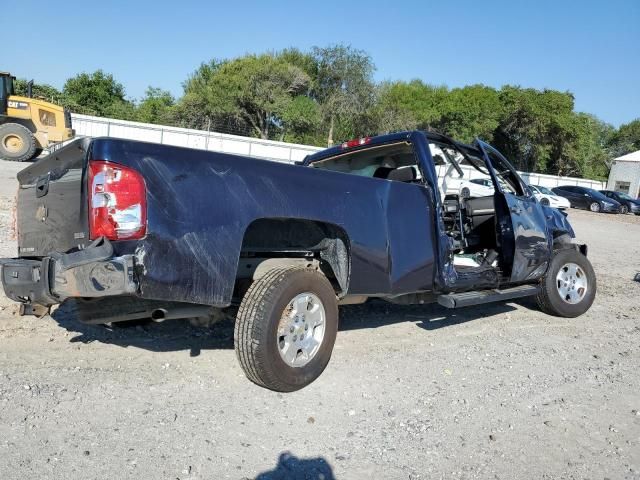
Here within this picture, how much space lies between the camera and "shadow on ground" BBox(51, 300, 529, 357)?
14.9 ft

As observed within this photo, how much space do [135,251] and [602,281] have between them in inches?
327

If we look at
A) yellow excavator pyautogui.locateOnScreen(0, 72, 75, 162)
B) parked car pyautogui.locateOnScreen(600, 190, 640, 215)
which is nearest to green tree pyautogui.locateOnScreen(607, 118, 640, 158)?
parked car pyautogui.locateOnScreen(600, 190, 640, 215)

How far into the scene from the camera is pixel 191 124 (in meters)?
44.0

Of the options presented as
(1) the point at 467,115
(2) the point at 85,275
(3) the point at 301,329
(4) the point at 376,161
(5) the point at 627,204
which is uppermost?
(1) the point at 467,115

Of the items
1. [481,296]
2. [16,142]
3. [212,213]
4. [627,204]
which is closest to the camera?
[212,213]

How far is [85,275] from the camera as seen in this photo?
293 centimetres

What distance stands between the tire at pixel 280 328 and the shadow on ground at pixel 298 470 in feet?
2.32

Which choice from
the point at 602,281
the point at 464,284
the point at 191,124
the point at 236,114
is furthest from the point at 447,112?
the point at 464,284

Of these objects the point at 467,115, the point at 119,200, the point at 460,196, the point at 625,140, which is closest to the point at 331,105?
the point at 467,115

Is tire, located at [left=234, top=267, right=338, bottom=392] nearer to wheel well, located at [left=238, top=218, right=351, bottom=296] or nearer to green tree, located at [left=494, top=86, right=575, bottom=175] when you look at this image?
wheel well, located at [left=238, top=218, right=351, bottom=296]

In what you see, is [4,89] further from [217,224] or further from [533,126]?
[533,126]

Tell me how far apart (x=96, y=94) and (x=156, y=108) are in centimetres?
610

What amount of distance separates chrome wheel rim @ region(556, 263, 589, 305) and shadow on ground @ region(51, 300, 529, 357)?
0.92 meters

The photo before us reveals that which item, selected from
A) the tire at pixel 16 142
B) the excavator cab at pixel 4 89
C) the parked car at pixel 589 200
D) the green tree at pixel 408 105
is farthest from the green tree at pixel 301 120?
the tire at pixel 16 142
